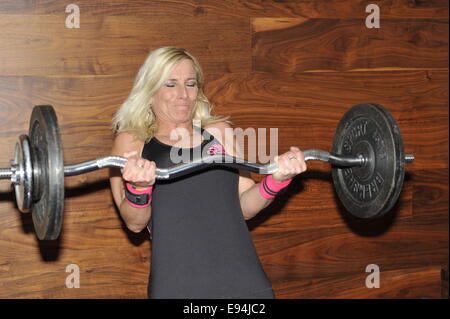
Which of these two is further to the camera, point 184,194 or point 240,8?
point 240,8

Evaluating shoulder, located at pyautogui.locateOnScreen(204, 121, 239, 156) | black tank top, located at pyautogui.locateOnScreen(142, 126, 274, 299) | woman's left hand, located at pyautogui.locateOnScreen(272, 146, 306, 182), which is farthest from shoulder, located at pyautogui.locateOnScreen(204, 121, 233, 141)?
woman's left hand, located at pyautogui.locateOnScreen(272, 146, 306, 182)

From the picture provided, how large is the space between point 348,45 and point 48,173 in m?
1.32

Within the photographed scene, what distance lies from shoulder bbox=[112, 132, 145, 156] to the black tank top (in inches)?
2.3

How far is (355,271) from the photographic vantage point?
2373mm

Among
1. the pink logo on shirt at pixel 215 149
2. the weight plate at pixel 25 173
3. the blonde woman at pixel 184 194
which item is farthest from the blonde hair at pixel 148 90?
the weight plate at pixel 25 173

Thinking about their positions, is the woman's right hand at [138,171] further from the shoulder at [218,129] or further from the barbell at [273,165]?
the shoulder at [218,129]

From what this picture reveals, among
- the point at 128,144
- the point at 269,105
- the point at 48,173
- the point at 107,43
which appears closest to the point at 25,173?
the point at 48,173

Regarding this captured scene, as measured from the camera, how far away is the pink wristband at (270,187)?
160 cm

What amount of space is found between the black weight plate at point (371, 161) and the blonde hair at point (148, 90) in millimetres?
398

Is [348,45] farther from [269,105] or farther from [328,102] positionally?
[269,105]

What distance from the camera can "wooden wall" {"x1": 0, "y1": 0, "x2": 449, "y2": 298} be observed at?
1.97 metres

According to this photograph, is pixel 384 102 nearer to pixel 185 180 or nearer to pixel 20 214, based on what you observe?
pixel 185 180

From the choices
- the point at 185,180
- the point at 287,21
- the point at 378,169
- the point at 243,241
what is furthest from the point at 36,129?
the point at 287,21

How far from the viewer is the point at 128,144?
1.66 meters
